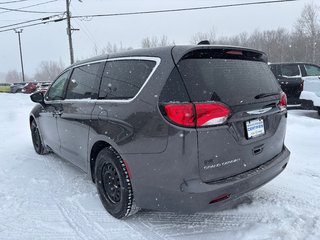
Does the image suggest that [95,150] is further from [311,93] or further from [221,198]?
[311,93]

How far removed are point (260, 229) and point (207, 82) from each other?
57.8 inches

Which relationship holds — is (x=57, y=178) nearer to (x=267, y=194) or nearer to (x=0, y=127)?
(x=267, y=194)

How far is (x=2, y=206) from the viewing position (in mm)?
3445

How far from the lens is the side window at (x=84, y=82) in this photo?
3467mm

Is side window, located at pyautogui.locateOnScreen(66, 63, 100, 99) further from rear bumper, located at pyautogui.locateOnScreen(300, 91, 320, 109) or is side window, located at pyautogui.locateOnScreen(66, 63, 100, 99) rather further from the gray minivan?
rear bumper, located at pyautogui.locateOnScreen(300, 91, 320, 109)

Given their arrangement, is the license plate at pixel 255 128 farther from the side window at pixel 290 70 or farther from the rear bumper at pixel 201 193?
the side window at pixel 290 70

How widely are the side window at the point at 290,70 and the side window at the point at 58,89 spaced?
845 cm

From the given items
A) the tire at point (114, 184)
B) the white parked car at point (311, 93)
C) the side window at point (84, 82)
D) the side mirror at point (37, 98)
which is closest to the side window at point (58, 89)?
the side mirror at point (37, 98)

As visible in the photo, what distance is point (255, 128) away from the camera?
8.77 ft

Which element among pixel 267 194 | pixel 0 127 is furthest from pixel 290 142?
pixel 0 127

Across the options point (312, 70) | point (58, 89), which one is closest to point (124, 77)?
point (58, 89)

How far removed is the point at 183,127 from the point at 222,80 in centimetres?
59

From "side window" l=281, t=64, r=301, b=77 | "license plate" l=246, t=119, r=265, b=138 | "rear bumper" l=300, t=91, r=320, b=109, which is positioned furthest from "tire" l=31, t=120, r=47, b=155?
"side window" l=281, t=64, r=301, b=77

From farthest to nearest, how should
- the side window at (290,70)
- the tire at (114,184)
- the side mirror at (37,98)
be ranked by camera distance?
the side window at (290,70) < the side mirror at (37,98) < the tire at (114,184)
